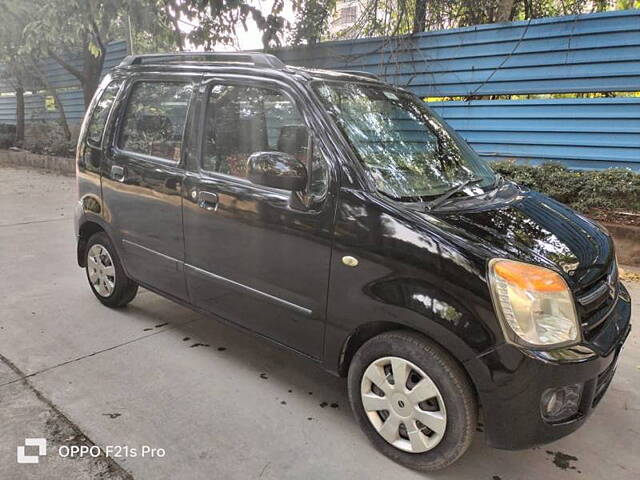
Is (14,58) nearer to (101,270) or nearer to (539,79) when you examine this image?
(101,270)

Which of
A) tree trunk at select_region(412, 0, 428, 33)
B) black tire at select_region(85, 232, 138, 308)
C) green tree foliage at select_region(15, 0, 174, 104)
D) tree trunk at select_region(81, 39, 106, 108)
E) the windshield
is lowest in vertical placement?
black tire at select_region(85, 232, 138, 308)

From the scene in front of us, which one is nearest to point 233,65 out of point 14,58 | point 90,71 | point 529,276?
point 529,276

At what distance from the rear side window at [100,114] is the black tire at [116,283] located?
76cm

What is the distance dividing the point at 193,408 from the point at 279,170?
1.43 m

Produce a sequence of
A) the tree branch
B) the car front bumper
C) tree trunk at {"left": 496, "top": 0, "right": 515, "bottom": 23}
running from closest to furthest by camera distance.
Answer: the car front bumper < tree trunk at {"left": 496, "top": 0, "right": 515, "bottom": 23} < the tree branch

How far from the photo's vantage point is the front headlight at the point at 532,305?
1.98 metres

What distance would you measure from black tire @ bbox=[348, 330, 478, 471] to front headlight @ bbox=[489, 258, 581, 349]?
0.31 meters

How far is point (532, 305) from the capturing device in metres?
1.99

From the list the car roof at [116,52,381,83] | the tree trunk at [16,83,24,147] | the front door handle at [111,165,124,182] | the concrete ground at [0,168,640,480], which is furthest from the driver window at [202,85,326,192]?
the tree trunk at [16,83,24,147]

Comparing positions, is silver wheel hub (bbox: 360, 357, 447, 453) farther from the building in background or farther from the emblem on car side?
the building in background

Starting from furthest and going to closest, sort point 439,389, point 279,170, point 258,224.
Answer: point 258,224, point 279,170, point 439,389

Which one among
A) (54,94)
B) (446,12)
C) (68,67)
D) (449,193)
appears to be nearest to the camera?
(449,193)

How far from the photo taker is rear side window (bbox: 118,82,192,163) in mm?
3221

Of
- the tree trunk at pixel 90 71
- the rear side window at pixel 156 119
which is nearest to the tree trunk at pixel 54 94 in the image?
the tree trunk at pixel 90 71
